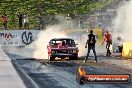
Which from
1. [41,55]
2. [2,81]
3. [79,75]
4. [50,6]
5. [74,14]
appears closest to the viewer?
[79,75]

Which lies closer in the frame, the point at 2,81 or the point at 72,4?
the point at 2,81

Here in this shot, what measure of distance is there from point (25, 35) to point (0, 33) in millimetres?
2279

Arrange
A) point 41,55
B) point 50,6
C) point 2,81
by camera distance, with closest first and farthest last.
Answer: point 2,81, point 41,55, point 50,6

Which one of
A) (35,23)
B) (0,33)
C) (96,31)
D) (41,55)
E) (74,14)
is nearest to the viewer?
(41,55)

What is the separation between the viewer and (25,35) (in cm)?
3831

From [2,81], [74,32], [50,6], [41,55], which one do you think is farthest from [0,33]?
[50,6]

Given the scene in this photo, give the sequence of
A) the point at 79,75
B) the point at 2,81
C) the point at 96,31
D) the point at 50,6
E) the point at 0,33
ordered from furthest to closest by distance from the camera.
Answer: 1. the point at 50,6
2. the point at 96,31
3. the point at 0,33
4. the point at 2,81
5. the point at 79,75

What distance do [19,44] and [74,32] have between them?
5531 millimetres

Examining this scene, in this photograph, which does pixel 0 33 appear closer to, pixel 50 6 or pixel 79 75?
pixel 79 75

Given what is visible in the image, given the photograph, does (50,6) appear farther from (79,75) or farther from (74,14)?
(79,75)

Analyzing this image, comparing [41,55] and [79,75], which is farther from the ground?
[79,75]

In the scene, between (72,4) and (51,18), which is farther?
(72,4)

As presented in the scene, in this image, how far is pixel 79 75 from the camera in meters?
6.95

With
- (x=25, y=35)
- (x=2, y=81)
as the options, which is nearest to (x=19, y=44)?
(x=25, y=35)
